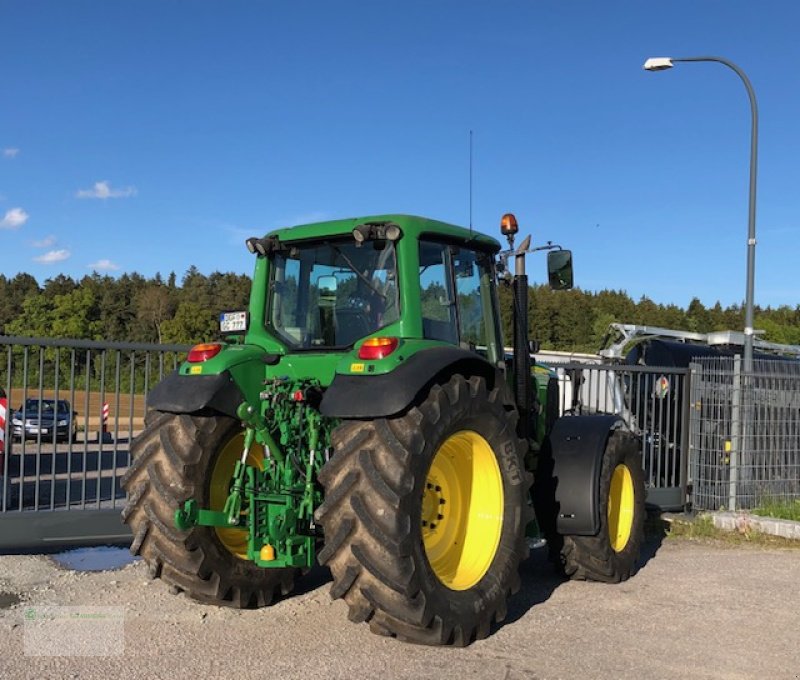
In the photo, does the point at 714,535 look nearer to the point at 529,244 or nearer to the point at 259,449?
the point at 529,244

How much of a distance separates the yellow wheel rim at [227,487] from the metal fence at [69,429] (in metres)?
1.33

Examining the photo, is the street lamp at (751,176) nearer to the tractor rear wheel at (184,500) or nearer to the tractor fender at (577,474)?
the tractor fender at (577,474)

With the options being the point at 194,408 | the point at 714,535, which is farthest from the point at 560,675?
the point at 714,535

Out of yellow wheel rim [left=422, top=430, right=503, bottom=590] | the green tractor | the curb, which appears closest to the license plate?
the green tractor

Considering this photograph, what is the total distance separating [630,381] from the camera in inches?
381

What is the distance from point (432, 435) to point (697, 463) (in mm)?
6167

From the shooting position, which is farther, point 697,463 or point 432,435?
point 697,463

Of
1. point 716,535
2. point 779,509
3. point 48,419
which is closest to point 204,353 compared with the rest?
point 48,419

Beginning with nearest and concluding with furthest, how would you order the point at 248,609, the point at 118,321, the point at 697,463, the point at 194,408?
the point at 194,408 < the point at 248,609 < the point at 697,463 < the point at 118,321

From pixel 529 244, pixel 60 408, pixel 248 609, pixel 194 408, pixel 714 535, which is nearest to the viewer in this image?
pixel 194 408

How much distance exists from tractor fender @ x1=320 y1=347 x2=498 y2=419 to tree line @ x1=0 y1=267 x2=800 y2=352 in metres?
56.7

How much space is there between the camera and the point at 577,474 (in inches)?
236

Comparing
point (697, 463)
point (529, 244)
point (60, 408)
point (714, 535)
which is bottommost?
point (714, 535)

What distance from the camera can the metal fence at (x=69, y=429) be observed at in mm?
6203
